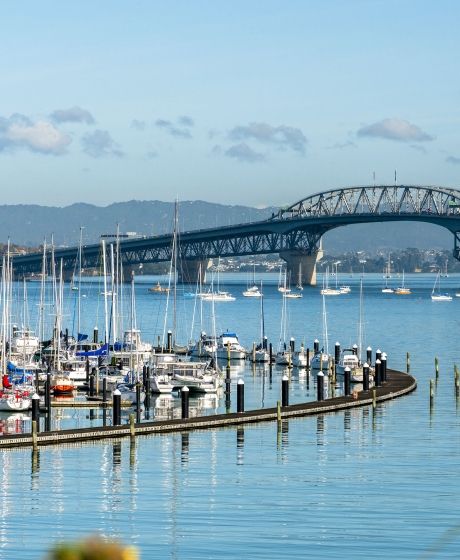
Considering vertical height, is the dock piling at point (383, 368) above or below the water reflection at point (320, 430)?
above

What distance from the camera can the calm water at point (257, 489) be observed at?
2480cm

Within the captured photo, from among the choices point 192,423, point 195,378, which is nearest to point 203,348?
point 195,378

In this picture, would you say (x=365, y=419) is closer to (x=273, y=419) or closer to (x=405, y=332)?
(x=273, y=419)

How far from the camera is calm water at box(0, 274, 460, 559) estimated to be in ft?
81.4

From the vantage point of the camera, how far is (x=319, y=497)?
30469 mm

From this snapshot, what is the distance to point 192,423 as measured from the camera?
4275 centimetres

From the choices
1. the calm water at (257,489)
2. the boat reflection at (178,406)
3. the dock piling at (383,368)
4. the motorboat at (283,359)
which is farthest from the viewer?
the motorboat at (283,359)

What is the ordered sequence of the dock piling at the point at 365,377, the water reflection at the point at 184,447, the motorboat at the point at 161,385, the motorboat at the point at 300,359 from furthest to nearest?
the motorboat at the point at 300,359 < the dock piling at the point at 365,377 < the motorboat at the point at 161,385 < the water reflection at the point at 184,447

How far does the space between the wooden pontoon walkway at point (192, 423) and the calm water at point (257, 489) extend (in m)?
0.55

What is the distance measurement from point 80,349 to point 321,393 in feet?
91.8

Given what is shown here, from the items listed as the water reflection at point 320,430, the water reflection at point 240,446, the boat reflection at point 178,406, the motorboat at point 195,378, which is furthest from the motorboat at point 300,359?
the water reflection at point 240,446

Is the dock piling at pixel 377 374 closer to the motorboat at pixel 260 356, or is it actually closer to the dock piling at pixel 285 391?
the dock piling at pixel 285 391

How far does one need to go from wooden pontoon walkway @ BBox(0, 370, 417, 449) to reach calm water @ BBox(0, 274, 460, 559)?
55cm

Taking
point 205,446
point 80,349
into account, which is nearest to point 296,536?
point 205,446
